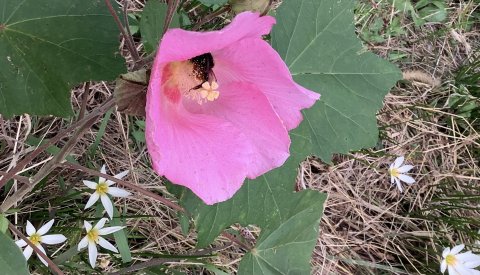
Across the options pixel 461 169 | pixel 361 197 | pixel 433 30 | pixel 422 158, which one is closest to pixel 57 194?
pixel 361 197

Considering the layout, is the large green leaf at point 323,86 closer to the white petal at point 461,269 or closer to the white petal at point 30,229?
the white petal at point 30,229

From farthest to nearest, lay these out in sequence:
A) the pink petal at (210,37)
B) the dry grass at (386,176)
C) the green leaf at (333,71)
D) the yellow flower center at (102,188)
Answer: the dry grass at (386,176) → the yellow flower center at (102,188) → the green leaf at (333,71) → the pink petal at (210,37)

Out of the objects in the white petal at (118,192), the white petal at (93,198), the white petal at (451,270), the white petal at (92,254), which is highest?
the white petal at (118,192)

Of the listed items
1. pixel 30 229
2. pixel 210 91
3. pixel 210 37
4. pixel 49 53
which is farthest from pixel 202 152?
pixel 30 229

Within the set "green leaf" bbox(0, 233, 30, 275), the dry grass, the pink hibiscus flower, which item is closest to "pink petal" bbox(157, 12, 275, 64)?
the pink hibiscus flower

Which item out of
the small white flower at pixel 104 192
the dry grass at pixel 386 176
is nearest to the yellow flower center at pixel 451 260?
the dry grass at pixel 386 176

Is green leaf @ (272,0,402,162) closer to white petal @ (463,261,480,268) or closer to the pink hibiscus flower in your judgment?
the pink hibiscus flower

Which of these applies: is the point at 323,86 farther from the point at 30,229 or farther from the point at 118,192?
the point at 30,229
